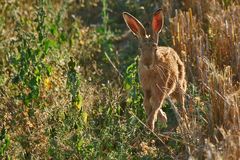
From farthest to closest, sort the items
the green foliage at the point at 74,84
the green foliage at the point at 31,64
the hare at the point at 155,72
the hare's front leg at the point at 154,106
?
the green foliage at the point at 31,64 → the hare's front leg at the point at 154,106 → the hare at the point at 155,72 → the green foliage at the point at 74,84

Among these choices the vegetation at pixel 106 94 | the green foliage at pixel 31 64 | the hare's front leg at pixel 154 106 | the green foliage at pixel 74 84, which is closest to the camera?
the vegetation at pixel 106 94

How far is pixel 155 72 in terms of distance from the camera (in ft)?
24.4

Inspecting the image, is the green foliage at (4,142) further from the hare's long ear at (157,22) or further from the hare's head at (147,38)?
the hare's long ear at (157,22)

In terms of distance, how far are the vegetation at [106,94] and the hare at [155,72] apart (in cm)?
22

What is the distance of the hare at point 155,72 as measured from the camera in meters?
7.34

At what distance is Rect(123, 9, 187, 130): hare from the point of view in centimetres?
734

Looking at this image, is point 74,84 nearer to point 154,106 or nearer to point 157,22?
point 154,106

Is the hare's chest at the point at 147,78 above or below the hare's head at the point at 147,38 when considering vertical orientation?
below

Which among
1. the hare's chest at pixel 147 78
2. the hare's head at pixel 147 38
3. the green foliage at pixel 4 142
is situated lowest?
the green foliage at pixel 4 142

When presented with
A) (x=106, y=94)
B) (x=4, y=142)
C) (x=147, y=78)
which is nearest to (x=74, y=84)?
(x=147, y=78)

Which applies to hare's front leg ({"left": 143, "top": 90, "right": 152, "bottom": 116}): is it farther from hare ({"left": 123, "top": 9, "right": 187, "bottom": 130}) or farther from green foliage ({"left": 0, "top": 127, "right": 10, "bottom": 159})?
green foliage ({"left": 0, "top": 127, "right": 10, "bottom": 159})

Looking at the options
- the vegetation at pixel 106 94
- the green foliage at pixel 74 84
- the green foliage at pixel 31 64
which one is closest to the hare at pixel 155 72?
the vegetation at pixel 106 94

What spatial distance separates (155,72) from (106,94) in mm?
950

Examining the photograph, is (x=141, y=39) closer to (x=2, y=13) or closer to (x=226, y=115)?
(x=226, y=115)
